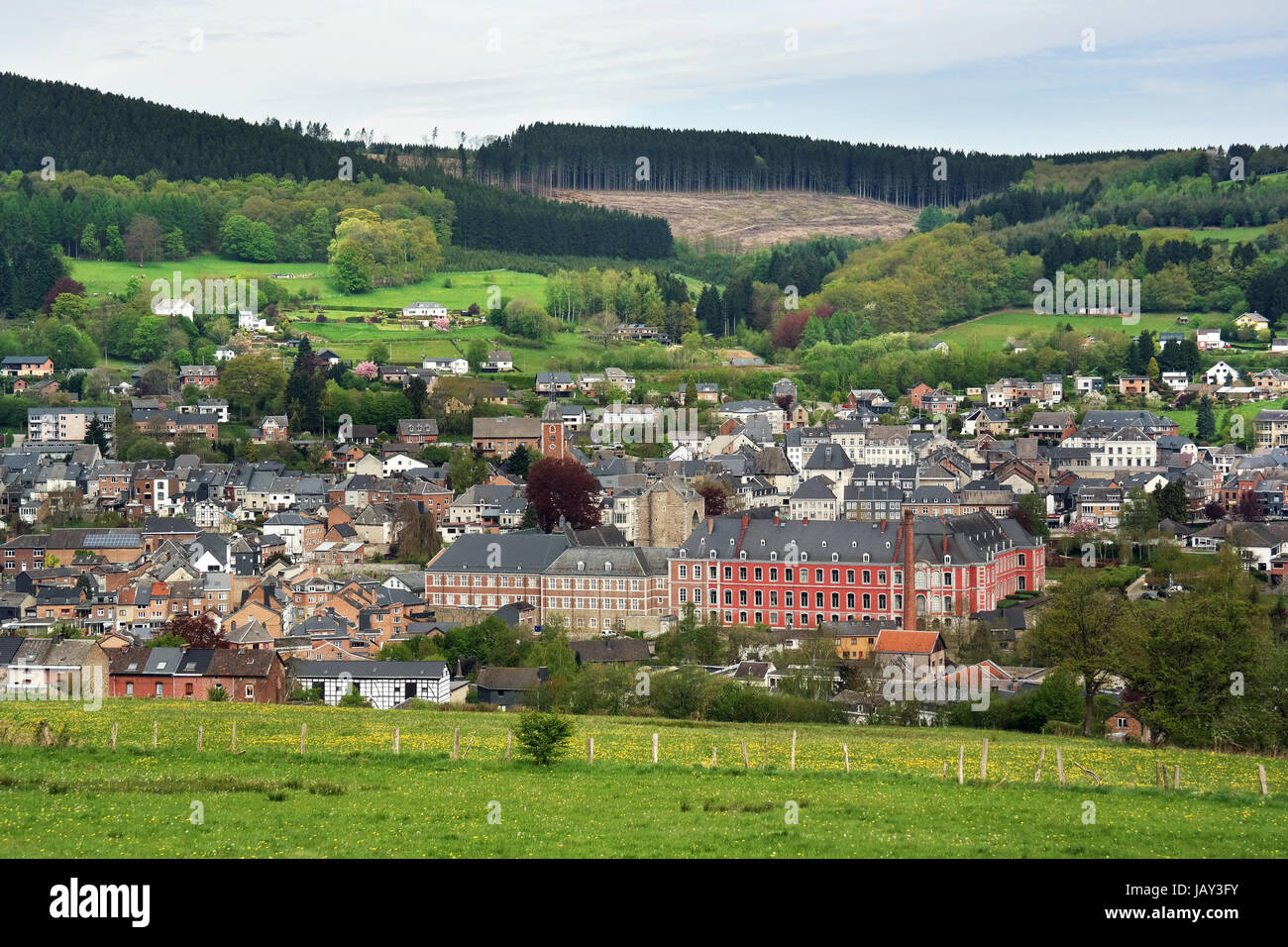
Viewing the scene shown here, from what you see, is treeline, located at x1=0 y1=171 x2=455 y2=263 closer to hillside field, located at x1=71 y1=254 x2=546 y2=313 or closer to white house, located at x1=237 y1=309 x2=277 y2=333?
hillside field, located at x1=71 y1=254 x2=546 y2=313

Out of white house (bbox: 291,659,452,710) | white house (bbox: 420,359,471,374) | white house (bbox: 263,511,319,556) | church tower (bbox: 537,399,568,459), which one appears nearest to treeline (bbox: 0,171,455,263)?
white house (bbox: 420,359,471,374)

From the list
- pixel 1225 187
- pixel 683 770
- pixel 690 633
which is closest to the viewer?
pixel 683 770

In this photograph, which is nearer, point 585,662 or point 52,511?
point 585,662

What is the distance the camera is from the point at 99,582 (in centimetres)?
7512

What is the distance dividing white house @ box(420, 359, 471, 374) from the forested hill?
164 feet

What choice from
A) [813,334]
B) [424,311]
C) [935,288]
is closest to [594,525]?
[424,311]

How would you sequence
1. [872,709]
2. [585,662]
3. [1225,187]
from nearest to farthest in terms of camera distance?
[872,709] → [585,662] → [1225,187]

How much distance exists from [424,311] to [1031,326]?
158 ft

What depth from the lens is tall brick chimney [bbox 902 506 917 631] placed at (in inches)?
2534

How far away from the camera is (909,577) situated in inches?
2576

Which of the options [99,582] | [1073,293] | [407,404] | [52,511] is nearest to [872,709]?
[99,582]

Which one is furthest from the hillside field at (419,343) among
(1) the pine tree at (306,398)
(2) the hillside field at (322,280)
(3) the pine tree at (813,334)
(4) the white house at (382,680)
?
(4) the white house at (382,680)
